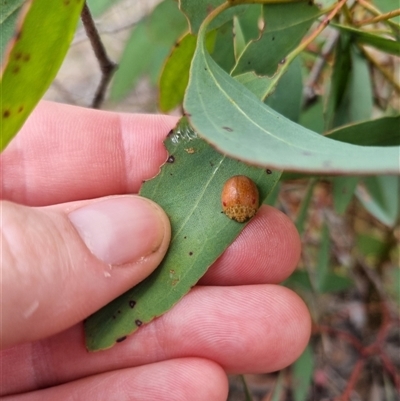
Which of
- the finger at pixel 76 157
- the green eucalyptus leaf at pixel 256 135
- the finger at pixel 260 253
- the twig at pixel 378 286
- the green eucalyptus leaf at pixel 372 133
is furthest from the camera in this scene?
the twig at pixel 378 286

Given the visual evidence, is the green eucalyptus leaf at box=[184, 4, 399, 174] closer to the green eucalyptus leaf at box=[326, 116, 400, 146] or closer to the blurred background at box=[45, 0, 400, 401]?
the green eucalyptus leaf at box=[326, 116, 400, 146]

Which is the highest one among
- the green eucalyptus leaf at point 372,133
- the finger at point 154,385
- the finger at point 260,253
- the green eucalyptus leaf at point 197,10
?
the green eucalyptus leaf at point 197,10

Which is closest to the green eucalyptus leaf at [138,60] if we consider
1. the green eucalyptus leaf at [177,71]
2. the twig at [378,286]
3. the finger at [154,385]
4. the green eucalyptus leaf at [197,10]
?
the green eucalyptus leaf at [177,71]

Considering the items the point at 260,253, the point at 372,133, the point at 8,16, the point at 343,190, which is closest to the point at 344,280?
the point at 343,190

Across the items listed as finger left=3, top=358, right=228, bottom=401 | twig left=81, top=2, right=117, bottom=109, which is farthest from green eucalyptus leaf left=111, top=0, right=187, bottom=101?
finger left=3, top=358, right=228, bottom=401

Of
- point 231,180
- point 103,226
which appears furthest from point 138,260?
point 231,180

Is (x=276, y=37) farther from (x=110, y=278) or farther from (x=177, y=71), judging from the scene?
(x=110, y=278)

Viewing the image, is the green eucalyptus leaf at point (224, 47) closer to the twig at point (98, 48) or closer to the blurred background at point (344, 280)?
the twig at point (98, 48)
